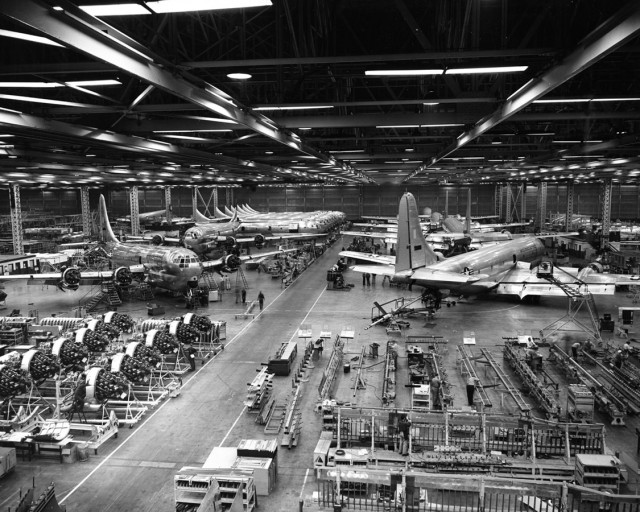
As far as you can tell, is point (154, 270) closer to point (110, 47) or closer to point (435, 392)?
point (435, 392)

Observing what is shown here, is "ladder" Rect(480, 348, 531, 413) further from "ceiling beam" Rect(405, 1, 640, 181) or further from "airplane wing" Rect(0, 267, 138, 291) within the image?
"airplane wing" Rect(0, 267, 138, 291)

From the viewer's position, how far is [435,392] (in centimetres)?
2016

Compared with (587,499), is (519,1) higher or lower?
higher

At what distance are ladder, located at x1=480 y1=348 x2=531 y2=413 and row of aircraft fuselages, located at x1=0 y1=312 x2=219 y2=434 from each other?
14.8 meters

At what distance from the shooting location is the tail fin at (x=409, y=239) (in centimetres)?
3103

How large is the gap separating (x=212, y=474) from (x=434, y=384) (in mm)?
10255

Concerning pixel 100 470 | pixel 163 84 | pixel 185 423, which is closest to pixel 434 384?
pixel 185 423

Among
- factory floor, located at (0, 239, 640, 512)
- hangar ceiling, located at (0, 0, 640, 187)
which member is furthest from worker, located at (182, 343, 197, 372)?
hangar ceiling, located at (0, 0, 640, 187)

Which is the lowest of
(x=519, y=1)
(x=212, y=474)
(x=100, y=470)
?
(x=100, y=470)

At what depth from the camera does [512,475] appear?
46.0ft

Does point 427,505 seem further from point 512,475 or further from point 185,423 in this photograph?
point 185,423

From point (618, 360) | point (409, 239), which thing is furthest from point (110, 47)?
point (618, 360)

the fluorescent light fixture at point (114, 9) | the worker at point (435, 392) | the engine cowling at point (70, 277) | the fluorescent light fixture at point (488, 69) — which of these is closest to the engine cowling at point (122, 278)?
the engine cowling at point (70, 277)

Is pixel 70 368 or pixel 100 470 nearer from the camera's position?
pixel 100 470
